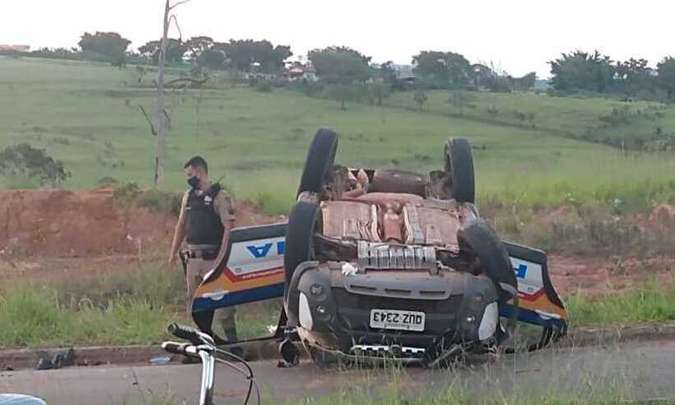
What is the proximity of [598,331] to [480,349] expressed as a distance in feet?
6.96

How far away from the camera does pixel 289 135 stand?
40750 mm

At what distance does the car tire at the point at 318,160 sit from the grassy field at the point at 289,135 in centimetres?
1033

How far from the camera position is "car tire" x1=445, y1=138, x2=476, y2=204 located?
9.86 m

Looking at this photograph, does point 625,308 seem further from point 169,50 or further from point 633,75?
point 633,75

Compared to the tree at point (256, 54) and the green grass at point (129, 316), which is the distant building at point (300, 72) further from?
the green grass at point (129, 316)

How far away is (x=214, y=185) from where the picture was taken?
35.2 ft

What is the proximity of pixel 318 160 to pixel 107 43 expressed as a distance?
54818 mm

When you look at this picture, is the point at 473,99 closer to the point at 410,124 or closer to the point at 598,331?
the point at 410,124

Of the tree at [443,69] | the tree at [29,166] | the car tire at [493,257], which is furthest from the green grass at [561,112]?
the car tire at [493,257]

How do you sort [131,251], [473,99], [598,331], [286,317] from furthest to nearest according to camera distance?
[473,99] < [131,251] < [598,331] < [286,317]

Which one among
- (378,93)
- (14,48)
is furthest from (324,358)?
(14,48)

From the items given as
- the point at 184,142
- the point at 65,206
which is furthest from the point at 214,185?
the point at 184,142

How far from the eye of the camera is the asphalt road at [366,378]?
7137 mm

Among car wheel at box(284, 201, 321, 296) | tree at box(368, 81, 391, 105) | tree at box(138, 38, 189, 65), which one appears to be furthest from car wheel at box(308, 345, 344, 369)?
tree at box(368, 81, 391, 105)
